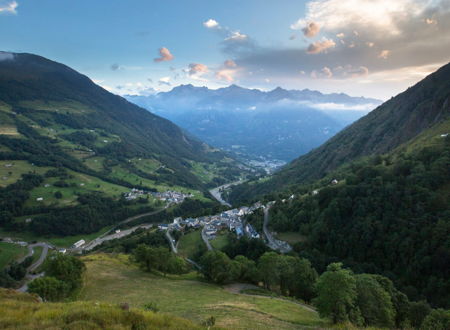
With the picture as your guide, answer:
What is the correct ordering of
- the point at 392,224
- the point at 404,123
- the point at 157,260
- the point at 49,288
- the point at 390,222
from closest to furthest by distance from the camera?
1. the point at 49,288
2. the point at 157,260
3. the point at 392,224
4. the point at 390,222
5. the point at 404,123

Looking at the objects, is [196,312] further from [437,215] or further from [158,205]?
[158,205]

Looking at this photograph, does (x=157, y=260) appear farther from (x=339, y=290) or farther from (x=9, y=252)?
(x=9, y=252)

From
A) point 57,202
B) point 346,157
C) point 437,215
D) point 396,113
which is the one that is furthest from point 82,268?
point 396,113

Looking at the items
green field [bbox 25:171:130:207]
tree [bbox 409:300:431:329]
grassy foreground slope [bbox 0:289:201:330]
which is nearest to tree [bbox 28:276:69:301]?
grassy foreground slope [bbox 0:289:201:330]

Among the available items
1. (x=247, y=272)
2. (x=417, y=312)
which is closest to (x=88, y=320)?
(x=417, y=312)

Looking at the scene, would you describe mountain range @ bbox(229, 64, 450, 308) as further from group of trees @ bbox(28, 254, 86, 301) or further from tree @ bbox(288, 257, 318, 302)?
group of trees @ bbox(28, 254, 86, 301)

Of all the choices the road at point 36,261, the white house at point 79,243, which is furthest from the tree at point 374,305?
the white house at point 79,243
